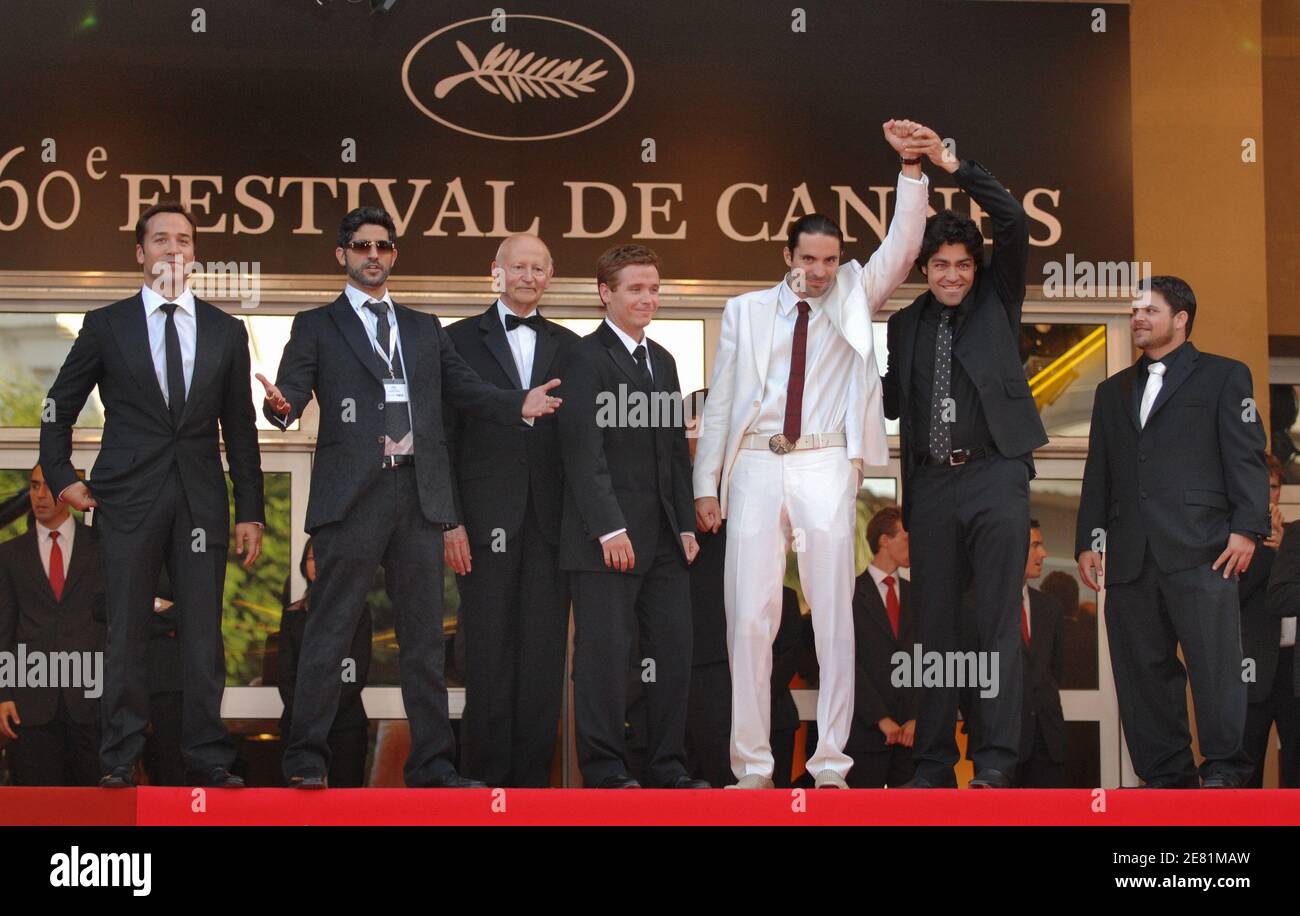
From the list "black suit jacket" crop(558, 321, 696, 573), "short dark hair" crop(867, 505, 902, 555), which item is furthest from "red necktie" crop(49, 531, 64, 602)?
"short dark hair" crop(867, 505, 902, 555)

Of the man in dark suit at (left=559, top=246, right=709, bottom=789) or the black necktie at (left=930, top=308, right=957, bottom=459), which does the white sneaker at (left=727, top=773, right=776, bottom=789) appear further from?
the black necktie at (left=930, top=308, right=957, bottom=459)

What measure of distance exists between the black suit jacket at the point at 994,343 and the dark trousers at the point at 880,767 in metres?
1.52

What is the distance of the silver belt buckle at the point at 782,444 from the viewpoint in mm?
5859

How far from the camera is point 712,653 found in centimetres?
655

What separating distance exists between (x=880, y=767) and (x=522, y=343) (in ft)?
7.67

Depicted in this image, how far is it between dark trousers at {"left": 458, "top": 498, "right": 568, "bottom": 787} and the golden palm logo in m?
2.89

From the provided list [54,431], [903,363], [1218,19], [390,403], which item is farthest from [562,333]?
[1218,19]

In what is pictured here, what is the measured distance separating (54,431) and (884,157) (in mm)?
4250

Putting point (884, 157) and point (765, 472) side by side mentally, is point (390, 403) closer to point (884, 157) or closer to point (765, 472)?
point (765, 472)

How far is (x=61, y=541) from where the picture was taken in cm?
744

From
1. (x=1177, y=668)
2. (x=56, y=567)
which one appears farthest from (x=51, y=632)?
(x=1177, y=668)

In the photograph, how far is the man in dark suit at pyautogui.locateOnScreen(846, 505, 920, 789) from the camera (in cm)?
704

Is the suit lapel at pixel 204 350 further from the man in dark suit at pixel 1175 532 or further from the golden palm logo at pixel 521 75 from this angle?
the man in dark suit at pixel 1175 532
